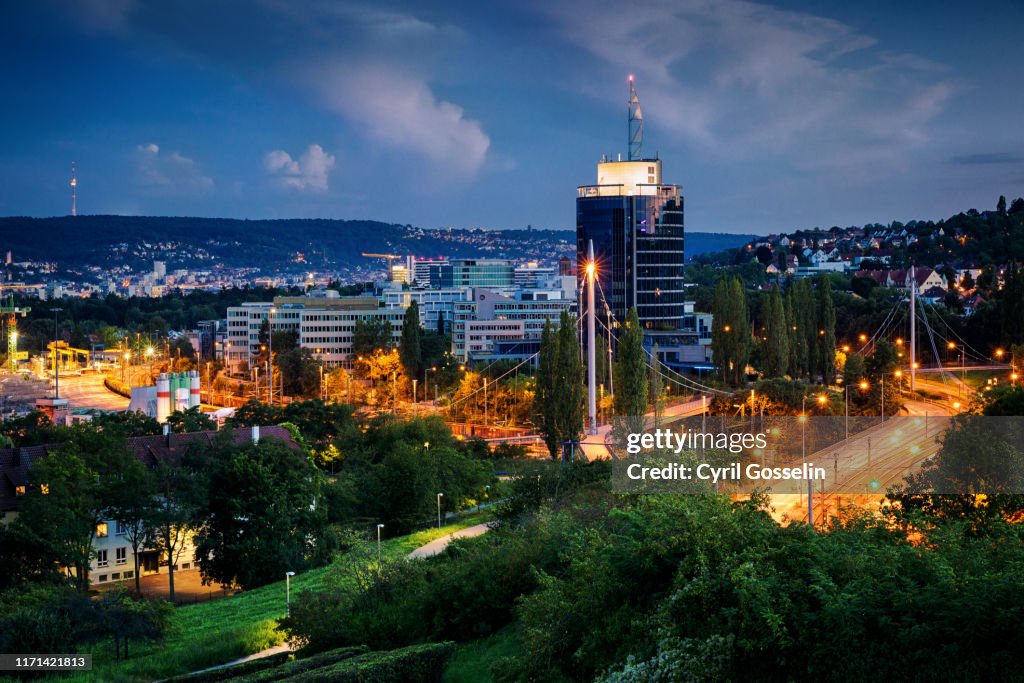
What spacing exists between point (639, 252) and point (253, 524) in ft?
179

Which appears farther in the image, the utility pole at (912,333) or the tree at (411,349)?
the tree at (411,349)

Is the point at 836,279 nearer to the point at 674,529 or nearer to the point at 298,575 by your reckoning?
the point at 298,575

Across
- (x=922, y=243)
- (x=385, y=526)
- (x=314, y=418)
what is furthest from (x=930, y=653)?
(x=922, y=243)

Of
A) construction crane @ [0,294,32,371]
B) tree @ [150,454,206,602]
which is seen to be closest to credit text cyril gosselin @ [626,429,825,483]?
tree @ [150,454,206,602]

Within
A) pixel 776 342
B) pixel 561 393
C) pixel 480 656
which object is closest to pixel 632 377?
pixel 561 393

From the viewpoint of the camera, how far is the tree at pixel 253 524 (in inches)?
1336

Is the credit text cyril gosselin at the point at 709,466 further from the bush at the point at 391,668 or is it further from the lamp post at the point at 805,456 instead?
the bush at the point at 391,668

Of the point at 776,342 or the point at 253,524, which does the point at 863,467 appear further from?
the point at 776,342

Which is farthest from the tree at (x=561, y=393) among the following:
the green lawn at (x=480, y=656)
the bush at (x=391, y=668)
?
the bush at (x=391, y=668)

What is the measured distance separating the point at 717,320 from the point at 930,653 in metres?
53.0

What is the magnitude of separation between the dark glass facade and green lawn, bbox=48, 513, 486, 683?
5463 cm

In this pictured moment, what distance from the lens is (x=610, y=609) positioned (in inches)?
574

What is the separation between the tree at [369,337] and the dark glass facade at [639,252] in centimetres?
1711

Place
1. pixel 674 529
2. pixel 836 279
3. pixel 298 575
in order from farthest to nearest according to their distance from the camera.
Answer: pixel 836 279, pixel 298 575, pixel 674 529
